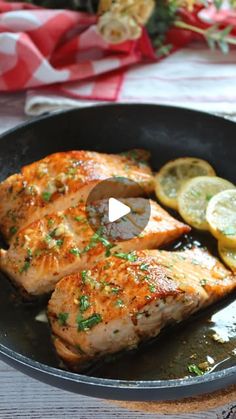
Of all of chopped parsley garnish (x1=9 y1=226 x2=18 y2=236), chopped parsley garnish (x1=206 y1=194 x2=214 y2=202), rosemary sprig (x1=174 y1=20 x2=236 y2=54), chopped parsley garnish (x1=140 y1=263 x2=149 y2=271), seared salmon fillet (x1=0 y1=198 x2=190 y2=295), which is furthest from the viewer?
rosemary sprig (x1=174 y1=20 x2=236 y2=54)

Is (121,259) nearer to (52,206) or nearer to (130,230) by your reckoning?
(130,230)

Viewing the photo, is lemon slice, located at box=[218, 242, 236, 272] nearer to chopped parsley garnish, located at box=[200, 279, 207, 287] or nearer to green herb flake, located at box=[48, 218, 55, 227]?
chopped parsley garnish, located at box=[200, 279, 207, 287]

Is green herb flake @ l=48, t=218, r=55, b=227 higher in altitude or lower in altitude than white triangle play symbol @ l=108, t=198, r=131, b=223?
higher

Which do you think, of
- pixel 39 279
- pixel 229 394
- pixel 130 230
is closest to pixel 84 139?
pixel 130 230

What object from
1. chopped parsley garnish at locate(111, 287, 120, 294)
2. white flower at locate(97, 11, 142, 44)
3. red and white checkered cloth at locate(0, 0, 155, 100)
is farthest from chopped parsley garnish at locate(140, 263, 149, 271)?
white flower at locate(97, 11, 142, 44)

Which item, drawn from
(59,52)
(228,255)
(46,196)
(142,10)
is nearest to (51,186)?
(46,196)

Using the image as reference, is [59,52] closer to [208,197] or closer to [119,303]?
[208,197]

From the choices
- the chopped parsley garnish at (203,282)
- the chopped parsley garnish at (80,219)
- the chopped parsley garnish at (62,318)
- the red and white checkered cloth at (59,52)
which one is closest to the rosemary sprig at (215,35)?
the red and white checkered cloth at (59,52)
